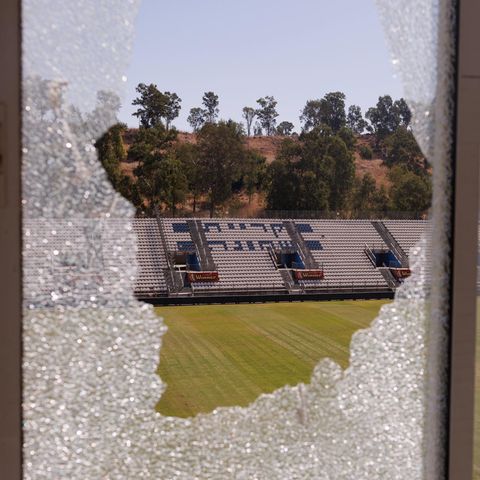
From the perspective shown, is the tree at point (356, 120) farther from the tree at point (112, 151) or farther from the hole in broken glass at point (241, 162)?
the tree at point (112, 151)

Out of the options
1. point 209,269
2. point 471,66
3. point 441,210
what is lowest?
point 209,269

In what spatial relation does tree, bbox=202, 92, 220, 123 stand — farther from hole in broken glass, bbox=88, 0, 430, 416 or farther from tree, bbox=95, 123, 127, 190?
tree, bbox=95, 123, 127, 190

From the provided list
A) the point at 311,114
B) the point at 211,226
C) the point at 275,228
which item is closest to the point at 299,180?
the point at 311,114

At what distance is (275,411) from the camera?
1.69 ft

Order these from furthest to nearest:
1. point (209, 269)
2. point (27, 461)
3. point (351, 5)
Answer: point (209, 269), point (351, 5), point (27, 461)

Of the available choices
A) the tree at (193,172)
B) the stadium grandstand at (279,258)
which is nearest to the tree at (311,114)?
the tree at (193,172)

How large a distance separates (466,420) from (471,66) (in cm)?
27

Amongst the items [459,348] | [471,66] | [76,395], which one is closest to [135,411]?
[76,395]

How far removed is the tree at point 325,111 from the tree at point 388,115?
44mm

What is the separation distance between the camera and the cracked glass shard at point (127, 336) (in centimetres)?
45

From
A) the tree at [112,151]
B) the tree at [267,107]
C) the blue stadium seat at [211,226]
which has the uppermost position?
the tree at [267,107]

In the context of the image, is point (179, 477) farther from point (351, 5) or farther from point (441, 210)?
point (351, 5)

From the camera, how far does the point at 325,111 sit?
28.9 inches

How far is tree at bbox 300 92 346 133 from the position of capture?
69cm
